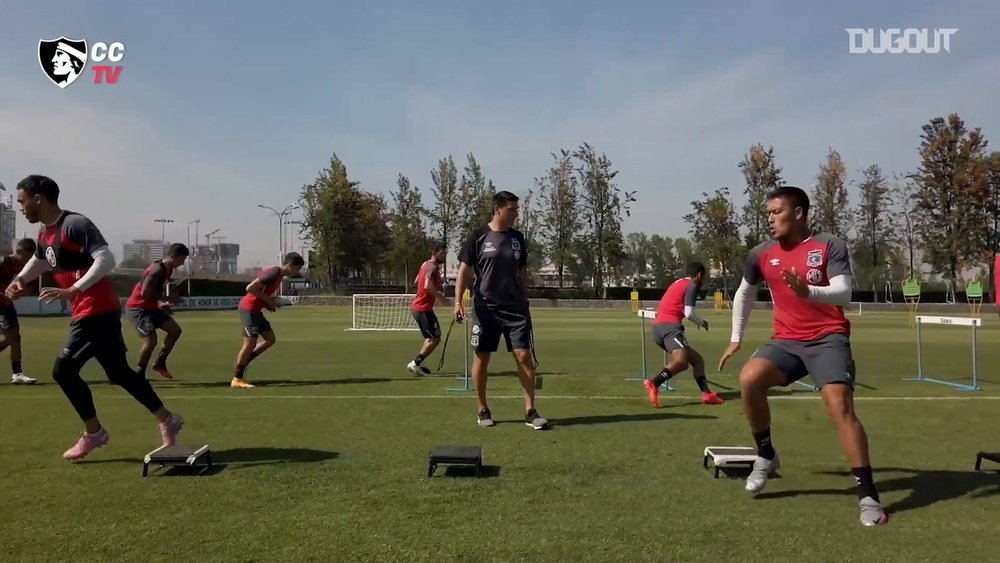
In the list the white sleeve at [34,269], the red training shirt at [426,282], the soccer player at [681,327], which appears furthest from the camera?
the red training shirt at [426,282]

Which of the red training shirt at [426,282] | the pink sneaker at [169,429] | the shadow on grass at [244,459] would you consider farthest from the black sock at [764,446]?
the red training shirt at [426,282]

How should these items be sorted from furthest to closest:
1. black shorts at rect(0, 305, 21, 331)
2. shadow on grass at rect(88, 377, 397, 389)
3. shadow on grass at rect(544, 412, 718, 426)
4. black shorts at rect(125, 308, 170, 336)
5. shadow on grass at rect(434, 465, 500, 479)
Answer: black shorts at rect(0, 305, 21, 331)
shadow on grass at rect(88, 377, 397, 389)
black shorts at rect(125, 308, 170, 336)
shadow on grass at rect(544, 412, 718, 426)
shadow on grass at rect(434, 465, 500, 479)

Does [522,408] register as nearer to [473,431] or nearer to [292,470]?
[473,431]

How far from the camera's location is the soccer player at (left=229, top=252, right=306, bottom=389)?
1009cm

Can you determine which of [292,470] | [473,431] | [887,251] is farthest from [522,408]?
[887,251]

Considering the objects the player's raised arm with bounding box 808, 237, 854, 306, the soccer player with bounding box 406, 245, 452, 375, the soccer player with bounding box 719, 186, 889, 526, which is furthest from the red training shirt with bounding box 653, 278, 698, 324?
the player's raised arm with bounding box 808, 237, 854, 306

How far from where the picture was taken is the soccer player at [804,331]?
4.29 meters

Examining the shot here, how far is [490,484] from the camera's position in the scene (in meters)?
4.71

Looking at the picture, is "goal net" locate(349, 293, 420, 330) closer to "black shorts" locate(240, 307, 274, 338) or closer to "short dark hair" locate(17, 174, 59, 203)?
"black shorts" locate(240, 307, 274, 338)

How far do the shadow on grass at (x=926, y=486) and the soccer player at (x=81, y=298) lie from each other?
4.88m

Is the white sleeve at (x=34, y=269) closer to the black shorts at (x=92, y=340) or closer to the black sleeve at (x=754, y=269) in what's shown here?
the black shorts at (x=92, y=340)

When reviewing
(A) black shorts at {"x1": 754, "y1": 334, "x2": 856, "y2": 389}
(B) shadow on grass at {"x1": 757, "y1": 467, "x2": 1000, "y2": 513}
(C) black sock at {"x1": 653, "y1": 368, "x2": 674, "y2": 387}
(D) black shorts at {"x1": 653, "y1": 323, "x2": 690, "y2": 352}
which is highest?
(A) black shorts at {"x1": 754, "y1": 334, "x2": 856, "y2": 389}

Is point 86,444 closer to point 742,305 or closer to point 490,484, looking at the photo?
point 490,484

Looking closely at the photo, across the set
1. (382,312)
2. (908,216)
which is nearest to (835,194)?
(908,216)
